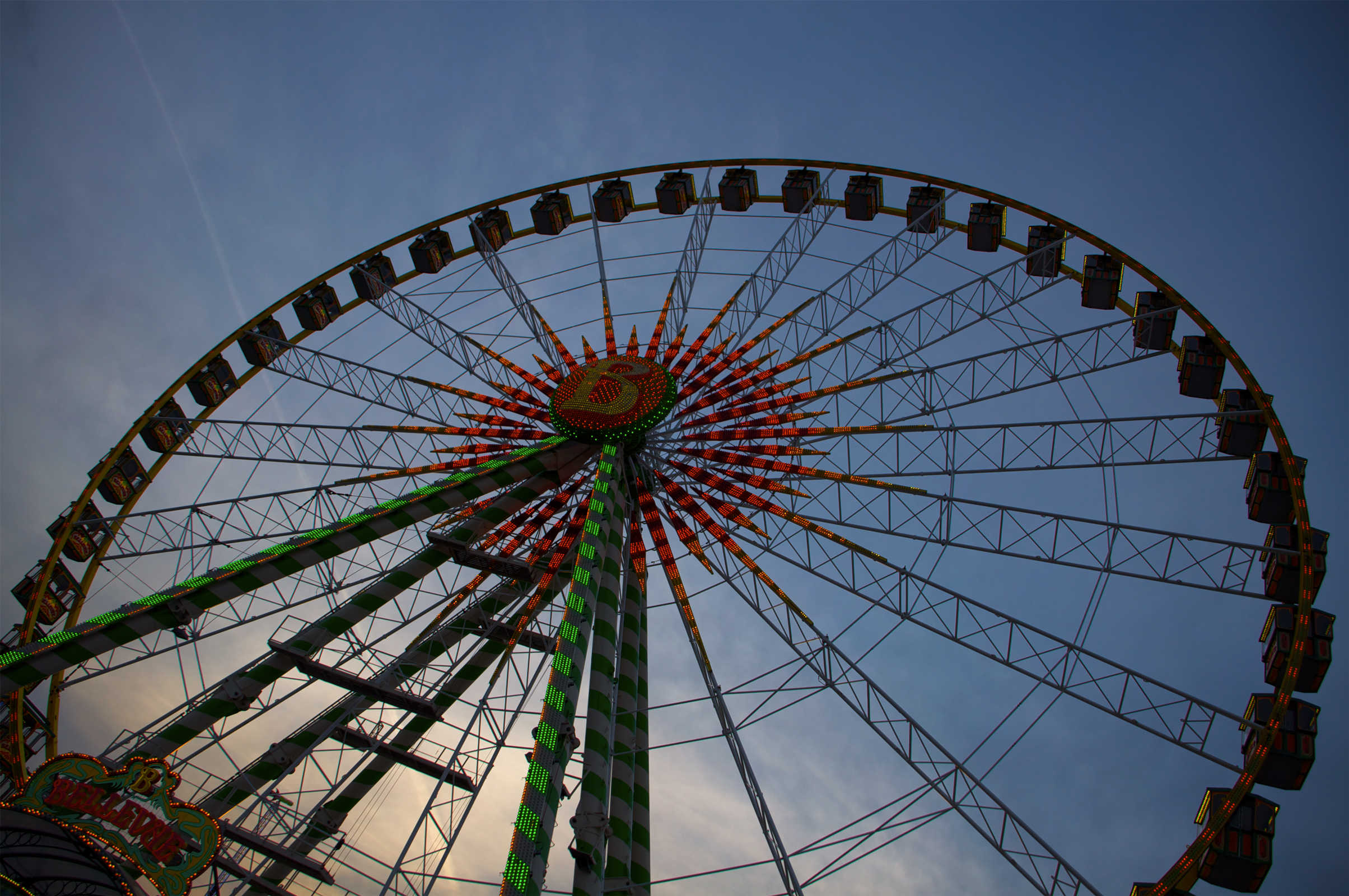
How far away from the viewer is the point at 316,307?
2173 centimetres

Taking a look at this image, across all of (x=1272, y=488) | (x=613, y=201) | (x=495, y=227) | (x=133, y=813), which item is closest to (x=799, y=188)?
(x=613, y=201)

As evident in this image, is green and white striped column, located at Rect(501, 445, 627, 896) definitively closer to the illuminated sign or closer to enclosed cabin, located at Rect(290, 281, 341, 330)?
the illuminated sign

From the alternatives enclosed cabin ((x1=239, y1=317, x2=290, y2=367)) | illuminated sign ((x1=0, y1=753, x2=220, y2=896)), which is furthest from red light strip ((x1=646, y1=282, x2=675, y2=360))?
illuminated sign ((x1=0, y1=753, x2=220, y2=896))

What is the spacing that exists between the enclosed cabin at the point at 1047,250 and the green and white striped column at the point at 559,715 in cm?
1230

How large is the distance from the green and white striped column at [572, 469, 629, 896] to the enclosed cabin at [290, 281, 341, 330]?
10894mm

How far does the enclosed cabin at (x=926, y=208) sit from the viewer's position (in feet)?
68.0

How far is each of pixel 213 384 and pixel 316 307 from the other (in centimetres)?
325

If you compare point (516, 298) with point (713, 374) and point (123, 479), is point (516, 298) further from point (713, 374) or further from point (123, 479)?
point (123, 479)

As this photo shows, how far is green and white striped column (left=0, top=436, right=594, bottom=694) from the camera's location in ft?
39.4

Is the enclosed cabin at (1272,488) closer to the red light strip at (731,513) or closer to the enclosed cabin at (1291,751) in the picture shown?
the enclosed cabin at (1291,751)

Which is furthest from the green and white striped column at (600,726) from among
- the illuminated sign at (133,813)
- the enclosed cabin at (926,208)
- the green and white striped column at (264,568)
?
the enclosed cabin at (926,208)

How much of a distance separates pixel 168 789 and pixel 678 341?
1302 cm

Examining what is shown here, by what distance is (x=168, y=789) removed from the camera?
1107 centimetres

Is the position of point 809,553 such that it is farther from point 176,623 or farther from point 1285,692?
point 176,623
